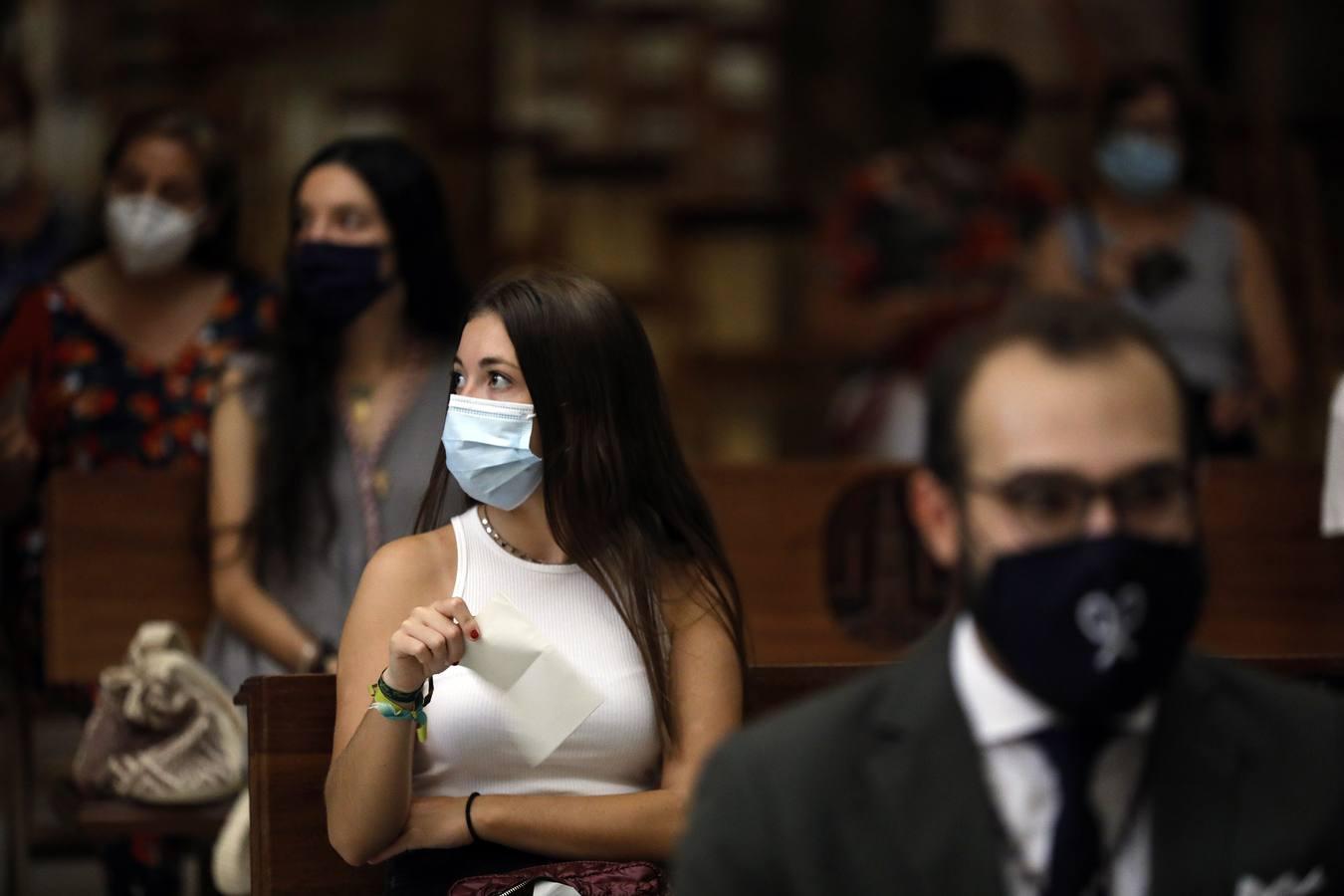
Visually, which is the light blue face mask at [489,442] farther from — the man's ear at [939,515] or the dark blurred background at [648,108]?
the dark blurred background at [648,108]

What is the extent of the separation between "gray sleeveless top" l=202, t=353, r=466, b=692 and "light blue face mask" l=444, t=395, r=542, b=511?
1279 millimetres

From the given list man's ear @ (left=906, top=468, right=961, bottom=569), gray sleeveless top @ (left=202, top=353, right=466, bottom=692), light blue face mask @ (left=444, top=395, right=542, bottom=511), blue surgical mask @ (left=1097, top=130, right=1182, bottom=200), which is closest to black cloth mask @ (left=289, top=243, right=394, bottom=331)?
gray sleeveless top @ (left=202, top=353, right=466, bottom=692)

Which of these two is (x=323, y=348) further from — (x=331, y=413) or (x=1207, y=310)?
(x=1207, y=310)

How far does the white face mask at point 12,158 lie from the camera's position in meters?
6.43

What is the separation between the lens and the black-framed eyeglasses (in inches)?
84.2

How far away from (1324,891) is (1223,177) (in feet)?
20.9

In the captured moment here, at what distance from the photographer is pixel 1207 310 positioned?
19.2 ft

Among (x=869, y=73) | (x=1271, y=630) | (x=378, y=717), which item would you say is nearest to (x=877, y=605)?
(x=1271, y=630)

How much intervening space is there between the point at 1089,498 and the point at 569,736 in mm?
1240

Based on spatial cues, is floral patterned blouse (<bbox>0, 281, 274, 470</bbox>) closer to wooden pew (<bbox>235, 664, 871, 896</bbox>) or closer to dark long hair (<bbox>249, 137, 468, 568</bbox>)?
dark long hair (<bbox>249, 137, 468, 568</bbox>)

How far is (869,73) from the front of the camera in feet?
33.4

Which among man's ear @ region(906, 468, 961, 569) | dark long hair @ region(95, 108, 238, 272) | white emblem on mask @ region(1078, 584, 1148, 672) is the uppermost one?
dark long hair @ region(95, 108, 238, 272)

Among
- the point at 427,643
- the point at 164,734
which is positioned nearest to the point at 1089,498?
the point at 427,643

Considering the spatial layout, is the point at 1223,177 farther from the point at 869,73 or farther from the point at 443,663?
the point at 443,663
